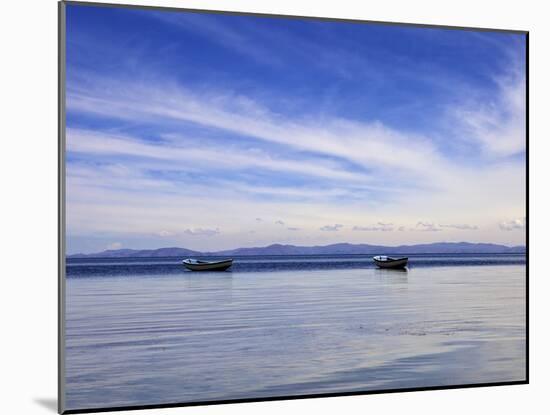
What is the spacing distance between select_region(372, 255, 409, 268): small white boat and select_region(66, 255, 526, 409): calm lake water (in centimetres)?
11

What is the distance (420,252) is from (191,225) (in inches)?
77.3

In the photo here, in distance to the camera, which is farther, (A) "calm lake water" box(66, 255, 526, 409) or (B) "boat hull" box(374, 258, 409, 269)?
(B) "boat hull" box(374, 258, 409, 269)

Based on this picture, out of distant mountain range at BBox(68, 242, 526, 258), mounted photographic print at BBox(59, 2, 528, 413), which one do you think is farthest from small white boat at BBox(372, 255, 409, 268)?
mounted photographic print at BBox(59, 2, 528, 413)

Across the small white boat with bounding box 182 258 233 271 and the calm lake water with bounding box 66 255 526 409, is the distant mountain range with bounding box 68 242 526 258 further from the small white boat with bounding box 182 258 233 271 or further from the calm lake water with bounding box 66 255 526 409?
the small white boat with bounding box 182 258 233 271

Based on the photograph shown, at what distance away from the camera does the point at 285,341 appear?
22.3 ft

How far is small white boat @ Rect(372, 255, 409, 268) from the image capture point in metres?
8.45

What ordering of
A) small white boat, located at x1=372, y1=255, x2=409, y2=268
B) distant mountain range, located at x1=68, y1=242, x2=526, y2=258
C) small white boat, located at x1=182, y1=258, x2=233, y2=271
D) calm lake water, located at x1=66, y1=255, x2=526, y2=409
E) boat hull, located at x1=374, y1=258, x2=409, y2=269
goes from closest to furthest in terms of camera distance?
calm lake water, located at x1=66, y1=255, x2=526, y2=409
distant mountain range, located at x1=68, y1=242, x2=526, y2=258
small white boat, located at x1=372, y1=255, x2=409, y2=268
boat hull, located at x1=374, y1=258, x2=409, y2=269
small white boat, located at x1=182, y1=258, x2=233, y2=271

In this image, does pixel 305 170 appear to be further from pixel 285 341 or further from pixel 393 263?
pixel 393 263

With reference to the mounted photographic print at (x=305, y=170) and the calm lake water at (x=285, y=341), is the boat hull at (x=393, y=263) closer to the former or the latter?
the calm lake water at (x=285, y=341)

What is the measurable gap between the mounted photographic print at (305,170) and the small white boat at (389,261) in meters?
0.93

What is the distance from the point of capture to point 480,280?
31.4 ft

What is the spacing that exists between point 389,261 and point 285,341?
8.20 feet

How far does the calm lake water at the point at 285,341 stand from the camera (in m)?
5.93

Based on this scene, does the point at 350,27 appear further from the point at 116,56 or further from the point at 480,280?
the point at 480,280
